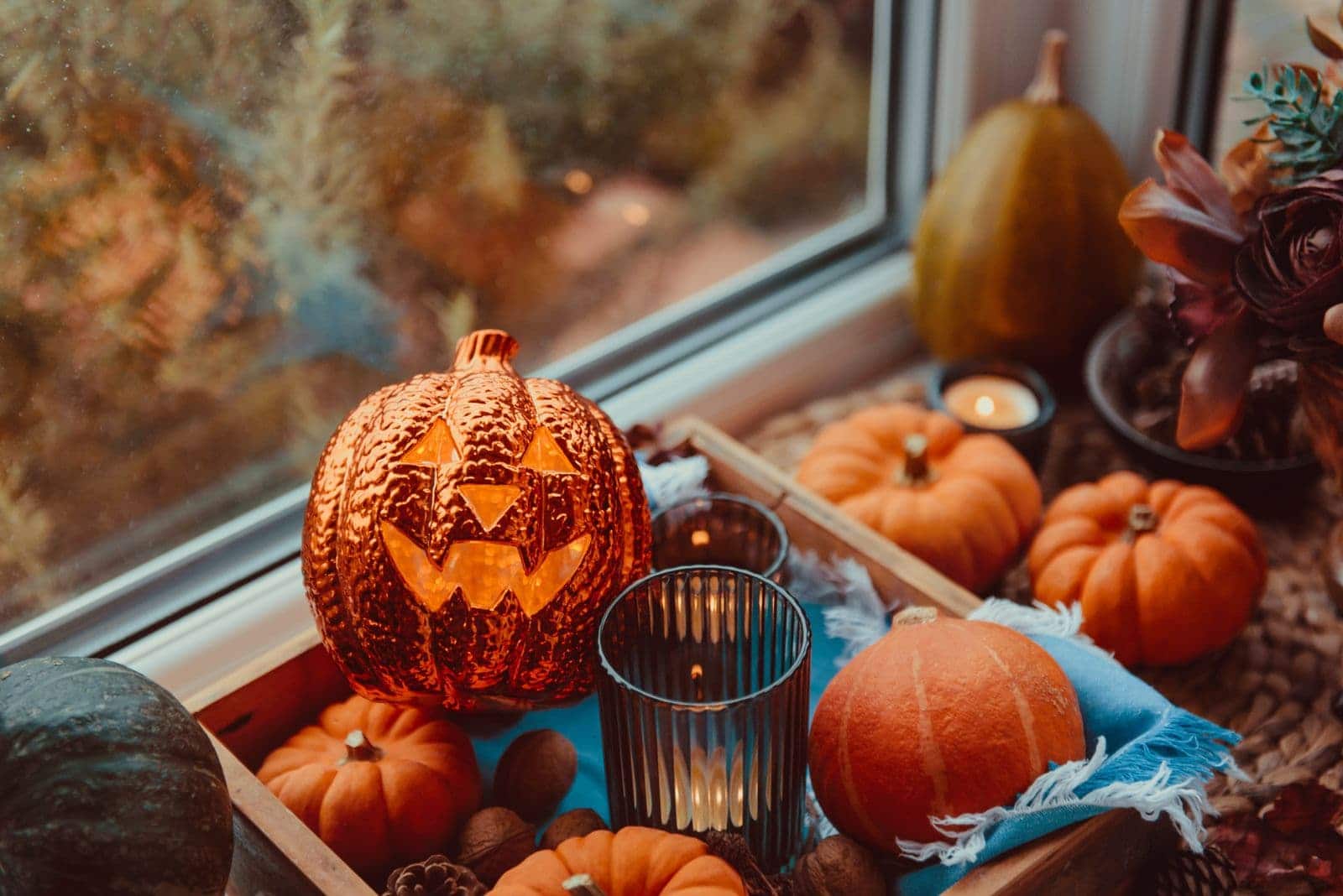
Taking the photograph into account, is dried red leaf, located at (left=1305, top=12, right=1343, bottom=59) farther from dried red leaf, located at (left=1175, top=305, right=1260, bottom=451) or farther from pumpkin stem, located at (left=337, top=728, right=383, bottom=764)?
pumpkin stem, located at (left=337, top=728, right=383, bottom=764)

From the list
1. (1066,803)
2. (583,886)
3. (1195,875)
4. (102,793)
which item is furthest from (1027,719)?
(102,793)

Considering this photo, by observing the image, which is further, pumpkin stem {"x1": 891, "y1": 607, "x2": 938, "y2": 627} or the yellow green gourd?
the yellow green gourd

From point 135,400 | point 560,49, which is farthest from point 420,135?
point 135,400

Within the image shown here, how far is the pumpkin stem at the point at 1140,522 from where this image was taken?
97 cm

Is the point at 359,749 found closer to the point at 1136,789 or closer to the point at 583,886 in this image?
the point at 583,886

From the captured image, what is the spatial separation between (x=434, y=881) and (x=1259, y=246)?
0.64 metres

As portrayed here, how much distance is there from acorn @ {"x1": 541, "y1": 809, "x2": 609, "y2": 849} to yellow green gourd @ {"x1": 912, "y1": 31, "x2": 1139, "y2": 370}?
0.68m

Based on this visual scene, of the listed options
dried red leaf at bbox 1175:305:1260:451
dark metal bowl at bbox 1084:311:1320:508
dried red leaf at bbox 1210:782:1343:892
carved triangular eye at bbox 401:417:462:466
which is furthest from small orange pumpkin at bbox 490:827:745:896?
dark metal bowl at bbox 1084:311:1320:508

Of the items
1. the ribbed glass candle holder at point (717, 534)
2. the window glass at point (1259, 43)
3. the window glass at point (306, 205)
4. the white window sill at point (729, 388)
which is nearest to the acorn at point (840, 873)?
the ribbed glass candle holder at point (717, 534)

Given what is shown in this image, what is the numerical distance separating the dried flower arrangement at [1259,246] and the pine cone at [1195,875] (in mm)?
289

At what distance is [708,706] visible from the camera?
667 millimetres

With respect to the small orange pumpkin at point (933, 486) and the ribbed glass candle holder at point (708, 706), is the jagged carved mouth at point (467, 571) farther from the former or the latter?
the small orange pumpkin at point (933, 486)

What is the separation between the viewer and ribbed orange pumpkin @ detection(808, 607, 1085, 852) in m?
0.68

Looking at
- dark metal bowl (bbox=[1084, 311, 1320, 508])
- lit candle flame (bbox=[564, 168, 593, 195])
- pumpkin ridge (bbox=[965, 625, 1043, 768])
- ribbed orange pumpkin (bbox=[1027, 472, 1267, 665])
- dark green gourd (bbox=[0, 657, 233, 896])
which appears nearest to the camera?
dark green gourd (bbox=[0, 657, 233, 896])
